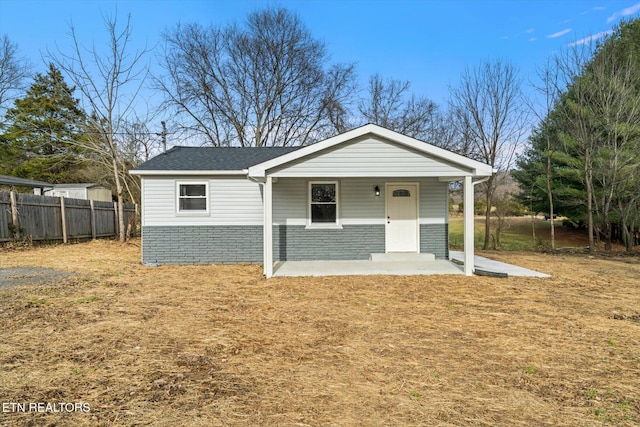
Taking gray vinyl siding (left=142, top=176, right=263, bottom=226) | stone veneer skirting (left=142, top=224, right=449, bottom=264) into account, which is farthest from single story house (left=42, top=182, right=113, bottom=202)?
stone veneer skirting (left=142, top=224, right=449, bottom=264)

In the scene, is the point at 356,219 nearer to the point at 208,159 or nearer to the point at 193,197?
the point at 193,197

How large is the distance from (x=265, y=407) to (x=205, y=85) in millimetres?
25264

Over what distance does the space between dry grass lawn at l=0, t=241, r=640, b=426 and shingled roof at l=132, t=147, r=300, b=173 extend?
4007 millimetres

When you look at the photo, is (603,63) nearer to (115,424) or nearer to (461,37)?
(461,37)

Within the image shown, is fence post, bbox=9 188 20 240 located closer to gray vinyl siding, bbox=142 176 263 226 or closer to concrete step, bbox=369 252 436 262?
gray vinyl siding, bbox=142 176 263 226

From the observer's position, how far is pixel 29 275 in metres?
8.26

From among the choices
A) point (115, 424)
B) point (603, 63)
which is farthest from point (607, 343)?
point (603, 63)

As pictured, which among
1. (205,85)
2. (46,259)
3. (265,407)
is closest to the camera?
(265,407)

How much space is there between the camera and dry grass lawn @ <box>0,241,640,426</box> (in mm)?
2854

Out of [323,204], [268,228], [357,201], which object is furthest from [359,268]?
[268,228]

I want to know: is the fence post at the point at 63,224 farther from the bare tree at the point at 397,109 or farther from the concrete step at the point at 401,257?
the bare tree at the point at 397,109

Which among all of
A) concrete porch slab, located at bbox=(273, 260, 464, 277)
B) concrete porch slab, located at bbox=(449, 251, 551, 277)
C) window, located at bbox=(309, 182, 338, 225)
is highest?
window, located at bbox=(309, 182, 338, 225)

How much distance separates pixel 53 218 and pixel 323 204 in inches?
428

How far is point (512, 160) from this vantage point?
15.7 m
